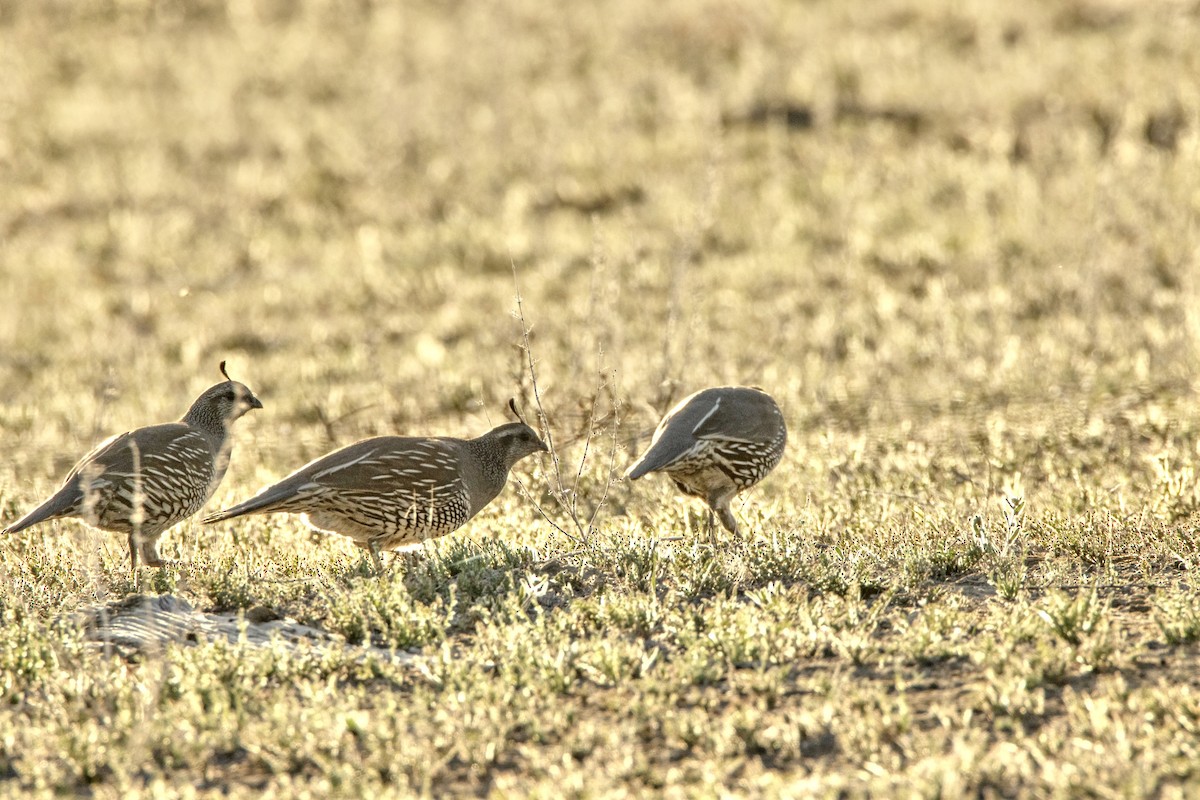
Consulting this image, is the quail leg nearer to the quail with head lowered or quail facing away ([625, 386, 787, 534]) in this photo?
the quail with head lowered

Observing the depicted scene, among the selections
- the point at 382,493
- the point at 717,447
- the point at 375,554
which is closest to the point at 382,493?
the point at 382,493

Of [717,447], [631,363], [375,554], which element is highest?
[717,447]

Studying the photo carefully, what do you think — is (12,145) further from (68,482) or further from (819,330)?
(68,482)

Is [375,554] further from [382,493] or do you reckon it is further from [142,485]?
[142,485]

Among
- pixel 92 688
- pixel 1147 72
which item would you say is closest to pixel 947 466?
pixel 92 688

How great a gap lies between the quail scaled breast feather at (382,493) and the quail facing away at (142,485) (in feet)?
0.87

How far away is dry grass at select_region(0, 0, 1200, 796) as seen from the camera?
4.96 metres

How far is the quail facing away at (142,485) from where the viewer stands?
22.2 feet

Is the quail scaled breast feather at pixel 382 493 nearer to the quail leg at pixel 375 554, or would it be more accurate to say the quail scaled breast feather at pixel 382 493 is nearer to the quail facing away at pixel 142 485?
the quail leg at pixel 375 554

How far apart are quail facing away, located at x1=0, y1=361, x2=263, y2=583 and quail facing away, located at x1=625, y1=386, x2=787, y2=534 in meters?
2.06

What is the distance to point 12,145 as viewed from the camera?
2217 centimetres

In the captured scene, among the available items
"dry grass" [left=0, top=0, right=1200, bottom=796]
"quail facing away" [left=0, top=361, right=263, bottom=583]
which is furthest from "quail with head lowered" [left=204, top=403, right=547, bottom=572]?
"quail facing away" [left=0, top=361, right=263, bottom=583]

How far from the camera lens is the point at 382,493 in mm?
6984

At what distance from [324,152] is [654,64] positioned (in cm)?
536
